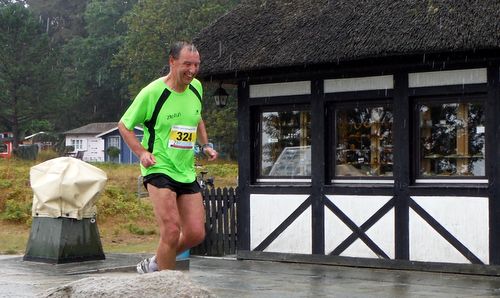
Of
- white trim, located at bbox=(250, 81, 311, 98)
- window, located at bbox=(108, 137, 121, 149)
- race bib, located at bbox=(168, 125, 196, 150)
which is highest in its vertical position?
window, located at bbox=(108, 137, 121, 149)

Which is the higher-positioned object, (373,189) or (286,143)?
(286,143)

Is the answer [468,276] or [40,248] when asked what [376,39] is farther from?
[40,248]

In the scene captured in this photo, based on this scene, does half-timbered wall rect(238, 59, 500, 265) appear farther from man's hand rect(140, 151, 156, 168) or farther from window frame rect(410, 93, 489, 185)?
man's hand rect(140, 151, 156, 168)

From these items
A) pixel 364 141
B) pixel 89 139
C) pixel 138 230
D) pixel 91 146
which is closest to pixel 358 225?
pixel 364 141

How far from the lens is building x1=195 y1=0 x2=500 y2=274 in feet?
40.7

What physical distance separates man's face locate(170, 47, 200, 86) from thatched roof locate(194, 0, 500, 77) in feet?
16.6

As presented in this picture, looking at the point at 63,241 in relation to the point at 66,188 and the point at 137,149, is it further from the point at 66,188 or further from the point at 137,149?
the point at 137,149

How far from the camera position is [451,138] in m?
13.0

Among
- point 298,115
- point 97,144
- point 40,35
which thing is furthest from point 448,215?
point 97,144

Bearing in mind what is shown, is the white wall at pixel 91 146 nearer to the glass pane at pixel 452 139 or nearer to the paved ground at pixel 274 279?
the paved ground at pixel 274 279

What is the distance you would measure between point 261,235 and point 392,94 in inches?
114

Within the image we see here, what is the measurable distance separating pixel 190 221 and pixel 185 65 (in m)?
1.21

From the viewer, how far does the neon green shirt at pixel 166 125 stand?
7801 mm

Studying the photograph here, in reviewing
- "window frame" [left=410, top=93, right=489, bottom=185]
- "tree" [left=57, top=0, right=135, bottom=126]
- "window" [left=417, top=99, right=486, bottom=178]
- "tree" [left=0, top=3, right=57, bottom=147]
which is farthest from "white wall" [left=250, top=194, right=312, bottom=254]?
"tree" [left=57, top=0, right=135, bottom=126]
